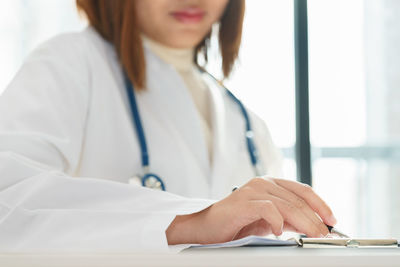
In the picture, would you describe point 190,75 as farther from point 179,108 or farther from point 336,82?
point 336,82

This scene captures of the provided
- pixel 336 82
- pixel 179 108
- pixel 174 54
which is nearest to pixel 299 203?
pixel 179 108

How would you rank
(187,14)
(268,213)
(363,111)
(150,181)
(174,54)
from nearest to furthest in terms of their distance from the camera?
(268,213) → (150,181) → (187,14) → (174,54) → (363,111)

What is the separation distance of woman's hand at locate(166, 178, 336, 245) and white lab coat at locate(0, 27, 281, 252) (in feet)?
0.07

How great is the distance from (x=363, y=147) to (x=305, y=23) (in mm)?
638

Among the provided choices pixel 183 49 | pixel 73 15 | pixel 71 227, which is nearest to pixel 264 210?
pixel 71 227

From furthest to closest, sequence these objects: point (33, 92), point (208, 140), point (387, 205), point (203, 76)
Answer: point (387, 205) < point (203, 76) < point (208, 140) < point (33, 92)

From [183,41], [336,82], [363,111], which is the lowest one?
[363,111]

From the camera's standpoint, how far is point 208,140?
1058 millimetres

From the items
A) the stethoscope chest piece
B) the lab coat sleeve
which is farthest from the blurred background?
the lab coat sleeve

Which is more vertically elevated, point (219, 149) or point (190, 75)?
point (190, 75)

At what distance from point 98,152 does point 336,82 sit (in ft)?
5.36

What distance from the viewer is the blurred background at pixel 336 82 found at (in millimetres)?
2275

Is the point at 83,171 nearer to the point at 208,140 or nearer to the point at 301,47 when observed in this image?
the point at 208,140

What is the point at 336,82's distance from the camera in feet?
7.56
